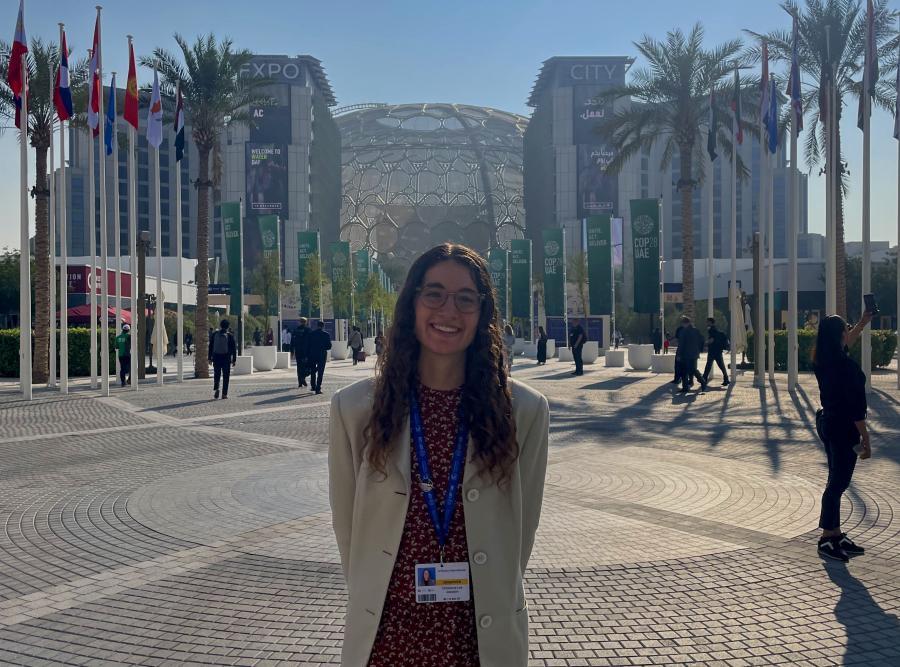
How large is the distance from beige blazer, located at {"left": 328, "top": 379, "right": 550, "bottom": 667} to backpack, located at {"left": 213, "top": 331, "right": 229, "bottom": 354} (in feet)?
49.9

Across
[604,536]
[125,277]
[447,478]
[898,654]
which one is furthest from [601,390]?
[125,277]

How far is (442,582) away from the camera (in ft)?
6.68

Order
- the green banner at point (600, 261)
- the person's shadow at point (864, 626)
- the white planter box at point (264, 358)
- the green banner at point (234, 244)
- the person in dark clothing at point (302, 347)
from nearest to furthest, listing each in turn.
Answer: the person's shadow at point (864, 626) → the person in dark clothing at point (302, 347) → the white planter box at point (264, 358) → the green banner at point (234, 244) → the green banner at point (600, 261)

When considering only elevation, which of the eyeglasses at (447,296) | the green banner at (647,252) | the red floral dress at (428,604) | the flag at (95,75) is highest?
the flag at (95,75)

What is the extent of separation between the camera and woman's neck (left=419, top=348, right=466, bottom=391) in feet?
7.24

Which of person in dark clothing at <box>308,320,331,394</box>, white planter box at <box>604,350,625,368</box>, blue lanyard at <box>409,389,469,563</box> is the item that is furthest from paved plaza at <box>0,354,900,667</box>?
white planter box at <box>604,350,625,368</box>

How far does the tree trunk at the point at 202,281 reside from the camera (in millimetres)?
24380

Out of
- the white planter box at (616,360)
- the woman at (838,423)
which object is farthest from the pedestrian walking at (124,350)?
the woman at (838,423)

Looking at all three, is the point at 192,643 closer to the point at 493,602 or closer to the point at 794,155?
the point at 493,602

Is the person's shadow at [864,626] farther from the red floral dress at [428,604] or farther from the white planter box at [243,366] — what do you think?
the white planter box at [243,366]

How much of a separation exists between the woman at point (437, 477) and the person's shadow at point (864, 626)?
251 cm

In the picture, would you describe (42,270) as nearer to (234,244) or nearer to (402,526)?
(234,244)

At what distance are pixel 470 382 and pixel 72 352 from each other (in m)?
25.0

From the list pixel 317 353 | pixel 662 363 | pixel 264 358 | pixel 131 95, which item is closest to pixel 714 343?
pixel 662 363
